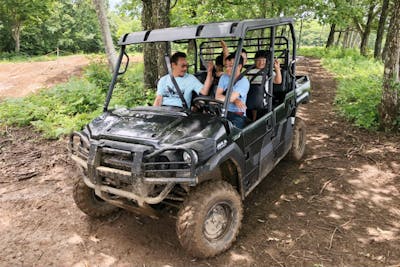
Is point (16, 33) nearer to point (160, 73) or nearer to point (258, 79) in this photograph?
point (160, 73)

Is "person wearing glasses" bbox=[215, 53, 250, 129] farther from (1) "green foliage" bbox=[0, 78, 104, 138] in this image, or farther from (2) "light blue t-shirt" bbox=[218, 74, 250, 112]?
(1) "green foliage" bbox=[0, 78, 104, 138]

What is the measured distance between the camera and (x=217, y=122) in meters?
3.39

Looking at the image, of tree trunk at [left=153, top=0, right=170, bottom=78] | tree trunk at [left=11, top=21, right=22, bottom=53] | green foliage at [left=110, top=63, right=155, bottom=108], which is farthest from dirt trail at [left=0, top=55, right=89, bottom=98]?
tree trunk at [left=11, top=21, right=22, bottom=53]

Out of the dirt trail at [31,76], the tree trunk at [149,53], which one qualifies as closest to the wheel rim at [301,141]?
the tree trunk at [149,53]

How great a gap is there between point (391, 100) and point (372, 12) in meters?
16.9

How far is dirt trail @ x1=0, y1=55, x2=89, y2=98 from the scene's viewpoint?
10819 millimetres

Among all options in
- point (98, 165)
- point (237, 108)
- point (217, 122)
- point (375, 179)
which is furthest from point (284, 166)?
point (98, 165)

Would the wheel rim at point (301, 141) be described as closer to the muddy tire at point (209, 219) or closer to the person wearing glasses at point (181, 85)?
the person wearing glasses at point (181, 85)

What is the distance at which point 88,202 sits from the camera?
3.92 m

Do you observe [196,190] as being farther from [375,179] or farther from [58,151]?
[58,151]

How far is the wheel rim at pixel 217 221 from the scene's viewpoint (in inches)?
132

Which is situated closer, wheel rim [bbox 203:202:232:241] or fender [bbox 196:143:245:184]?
fender [bbox 196:143:245:184]

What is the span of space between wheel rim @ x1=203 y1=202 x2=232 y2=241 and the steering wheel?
39.5 inches

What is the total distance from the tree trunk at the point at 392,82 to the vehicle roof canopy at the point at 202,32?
3.26 meters
